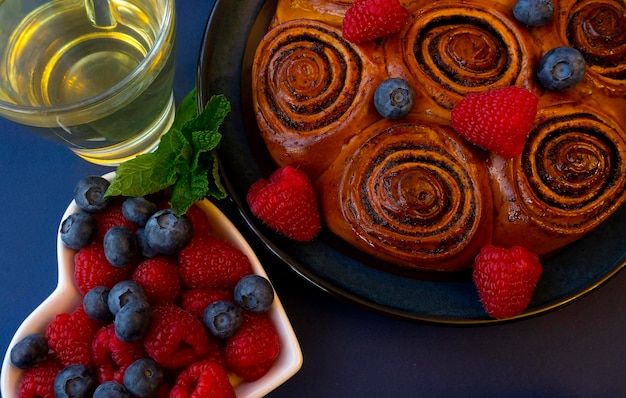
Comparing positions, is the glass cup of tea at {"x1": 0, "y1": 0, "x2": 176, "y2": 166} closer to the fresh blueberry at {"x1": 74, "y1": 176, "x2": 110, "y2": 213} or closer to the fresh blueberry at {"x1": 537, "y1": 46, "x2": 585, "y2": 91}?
the fresh blueberry at {"x1": 74, "y1": 176, "x2": 110, "y2": 213}

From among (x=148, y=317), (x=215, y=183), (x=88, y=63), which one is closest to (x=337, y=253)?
(x=215, y=183)

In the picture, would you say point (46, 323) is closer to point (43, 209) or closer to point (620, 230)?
point (43, 209)

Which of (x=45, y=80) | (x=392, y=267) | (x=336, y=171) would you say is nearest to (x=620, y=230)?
(x=392, y=267)

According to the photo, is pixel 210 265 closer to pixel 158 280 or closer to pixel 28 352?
pixel 158 280

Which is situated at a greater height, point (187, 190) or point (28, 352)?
point (187, 190)

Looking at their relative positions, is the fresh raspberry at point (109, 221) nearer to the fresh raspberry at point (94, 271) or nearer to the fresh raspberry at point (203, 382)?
the fresh raspberry at point (94, 271)

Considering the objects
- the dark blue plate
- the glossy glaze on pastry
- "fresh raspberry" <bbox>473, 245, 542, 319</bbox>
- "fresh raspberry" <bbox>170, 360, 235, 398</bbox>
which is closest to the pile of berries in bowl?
"fresh raspberry" <bbox>170, 360, 235, 398</bbox>
